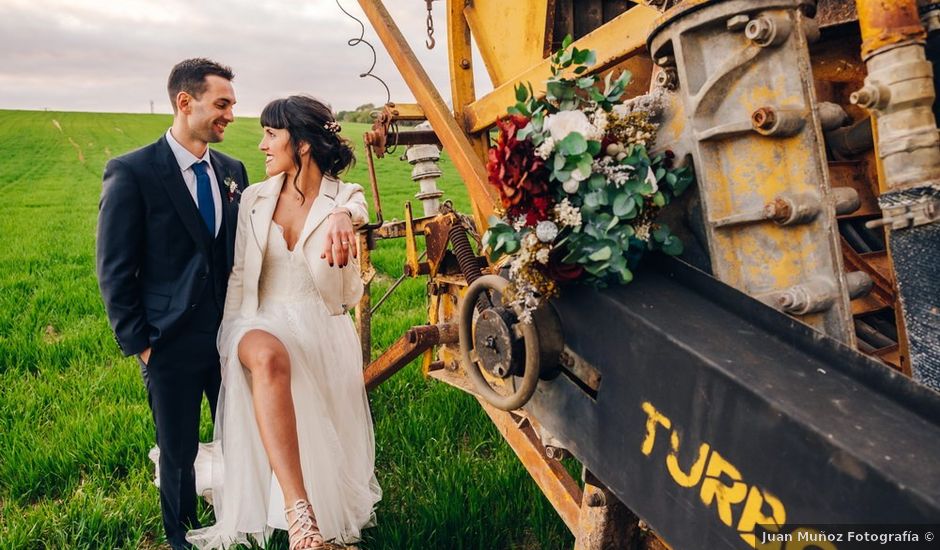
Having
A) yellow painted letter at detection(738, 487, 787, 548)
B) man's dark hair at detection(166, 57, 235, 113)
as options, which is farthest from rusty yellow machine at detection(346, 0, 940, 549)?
man's dark hair at detection(166, 57, 235, 113)

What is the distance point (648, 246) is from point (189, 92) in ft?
7.66

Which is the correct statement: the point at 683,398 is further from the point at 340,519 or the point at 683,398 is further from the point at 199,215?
the point at 199,215

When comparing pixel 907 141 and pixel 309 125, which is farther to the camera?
pixel 309 125

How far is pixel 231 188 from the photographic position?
130 inches

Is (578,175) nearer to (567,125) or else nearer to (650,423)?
(567,125)

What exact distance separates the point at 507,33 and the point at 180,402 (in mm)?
2131

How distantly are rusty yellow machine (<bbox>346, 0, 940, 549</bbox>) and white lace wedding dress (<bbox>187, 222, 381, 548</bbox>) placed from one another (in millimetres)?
1289

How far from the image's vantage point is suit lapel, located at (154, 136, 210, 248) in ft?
9.68

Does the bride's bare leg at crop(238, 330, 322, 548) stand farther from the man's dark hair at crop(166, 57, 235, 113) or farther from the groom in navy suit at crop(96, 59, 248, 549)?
the man's dark hair at crop(166, 57, 235, 113)

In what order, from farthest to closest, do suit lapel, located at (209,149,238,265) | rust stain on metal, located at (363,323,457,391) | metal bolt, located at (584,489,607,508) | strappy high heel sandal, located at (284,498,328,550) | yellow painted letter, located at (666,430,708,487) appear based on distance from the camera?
suit lapel, located at (209,149,238,265)
rust stain on metal, located at (363,323,457,391)
strappy high heel sandal, located at (284,498,328,550)
metal bolt, located at (584,489,607,508)
yellow painted letter, located at (666,430,708,487)

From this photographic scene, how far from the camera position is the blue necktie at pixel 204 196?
3109mm

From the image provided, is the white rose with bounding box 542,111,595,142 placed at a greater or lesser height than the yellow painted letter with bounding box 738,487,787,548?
greater

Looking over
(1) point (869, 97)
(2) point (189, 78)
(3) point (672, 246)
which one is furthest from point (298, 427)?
(1) point (869, 97)

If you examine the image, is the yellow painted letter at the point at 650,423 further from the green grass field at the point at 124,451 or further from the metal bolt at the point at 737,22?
the green grass field at the point at 124,451
